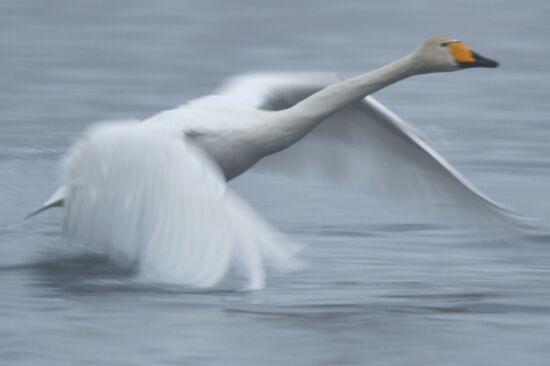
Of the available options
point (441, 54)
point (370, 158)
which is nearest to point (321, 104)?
point (441, 54)

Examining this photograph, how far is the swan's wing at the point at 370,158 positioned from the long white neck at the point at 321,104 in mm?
737

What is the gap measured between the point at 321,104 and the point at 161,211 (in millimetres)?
1328

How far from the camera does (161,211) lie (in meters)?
8.83

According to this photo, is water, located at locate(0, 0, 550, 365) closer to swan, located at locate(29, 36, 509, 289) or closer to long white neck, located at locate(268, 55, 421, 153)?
swan, located at locate(29, 36, 509, 289)

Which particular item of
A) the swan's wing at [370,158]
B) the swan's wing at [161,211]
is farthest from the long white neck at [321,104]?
the swan's wing at [370,158]

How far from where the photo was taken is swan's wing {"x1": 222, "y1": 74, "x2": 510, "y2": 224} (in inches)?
416

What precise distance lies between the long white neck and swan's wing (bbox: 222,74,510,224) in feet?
2.42

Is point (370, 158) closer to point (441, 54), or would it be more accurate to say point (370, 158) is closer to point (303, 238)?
point (303, 238)

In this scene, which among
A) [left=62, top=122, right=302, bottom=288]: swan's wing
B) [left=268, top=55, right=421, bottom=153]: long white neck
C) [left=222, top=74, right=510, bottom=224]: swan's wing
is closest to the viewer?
[left=62, top=122, right=302, bottom=288]: swan's wing

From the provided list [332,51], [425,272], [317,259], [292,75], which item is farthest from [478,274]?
[332,51]

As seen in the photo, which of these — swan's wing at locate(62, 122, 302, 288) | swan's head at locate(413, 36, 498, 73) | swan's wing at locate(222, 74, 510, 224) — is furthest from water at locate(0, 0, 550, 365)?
swan's head at locate(413, 36, 498, 73)

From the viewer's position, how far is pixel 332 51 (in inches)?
786

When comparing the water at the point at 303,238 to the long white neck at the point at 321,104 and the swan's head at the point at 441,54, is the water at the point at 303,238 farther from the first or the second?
the swan's head at the point at 441,54

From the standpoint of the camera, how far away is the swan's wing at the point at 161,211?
8391 mm
